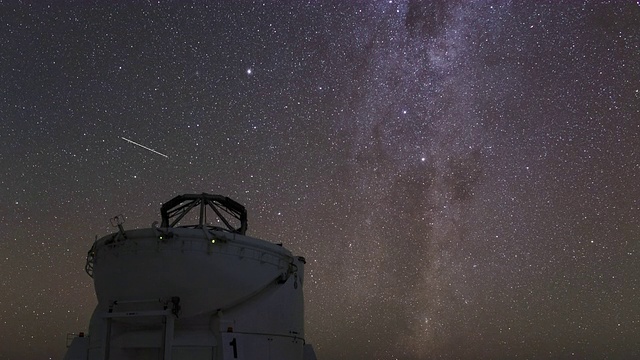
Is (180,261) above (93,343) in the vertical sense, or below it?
above

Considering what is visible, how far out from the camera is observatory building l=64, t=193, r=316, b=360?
60.5ft

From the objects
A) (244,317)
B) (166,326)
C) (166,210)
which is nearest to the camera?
(166,326)

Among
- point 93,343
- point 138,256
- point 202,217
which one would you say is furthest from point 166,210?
point 93,343

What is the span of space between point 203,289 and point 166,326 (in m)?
1.53

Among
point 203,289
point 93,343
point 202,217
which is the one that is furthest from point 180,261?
point 93,343

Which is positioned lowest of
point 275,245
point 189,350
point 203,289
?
point 189,350

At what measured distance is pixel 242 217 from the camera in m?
22.8

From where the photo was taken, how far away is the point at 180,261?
741 inches

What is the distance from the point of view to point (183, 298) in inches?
733

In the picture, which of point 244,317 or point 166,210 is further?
point 166,210

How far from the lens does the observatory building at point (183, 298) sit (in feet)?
60.5

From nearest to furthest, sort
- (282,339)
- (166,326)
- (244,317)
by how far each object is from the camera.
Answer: (166,326), (244,317), (282,339)

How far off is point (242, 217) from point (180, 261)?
14.4 ft

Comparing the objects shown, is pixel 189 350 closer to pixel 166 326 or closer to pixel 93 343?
pixel 166 326
